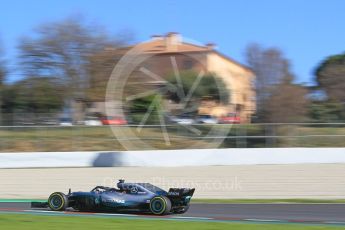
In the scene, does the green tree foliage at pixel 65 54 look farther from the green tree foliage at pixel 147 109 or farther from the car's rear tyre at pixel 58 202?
the car's rear tyre at pixel 58 202

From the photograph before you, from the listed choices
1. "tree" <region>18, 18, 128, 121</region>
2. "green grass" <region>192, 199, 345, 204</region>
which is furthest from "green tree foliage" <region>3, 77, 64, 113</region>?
"green grass" <region>192, 199, 345, 204</region>

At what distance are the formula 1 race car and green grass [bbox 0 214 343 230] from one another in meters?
1.58

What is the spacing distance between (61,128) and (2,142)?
291 cm

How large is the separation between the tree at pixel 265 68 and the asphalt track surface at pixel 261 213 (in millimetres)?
17055

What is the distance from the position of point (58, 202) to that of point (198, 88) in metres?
16.1

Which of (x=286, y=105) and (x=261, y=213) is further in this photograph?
(x=286, y=105)

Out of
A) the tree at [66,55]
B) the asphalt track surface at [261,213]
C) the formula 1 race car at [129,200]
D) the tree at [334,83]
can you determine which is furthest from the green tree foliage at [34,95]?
the formula 1 race car at [129,200]

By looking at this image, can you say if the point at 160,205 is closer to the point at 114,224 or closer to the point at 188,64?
the point at 114,224

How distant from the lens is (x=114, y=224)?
1170 centimetres

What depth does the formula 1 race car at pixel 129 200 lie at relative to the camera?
564 inches

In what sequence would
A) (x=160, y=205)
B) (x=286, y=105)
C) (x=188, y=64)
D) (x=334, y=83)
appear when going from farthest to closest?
(x=334, y=83), (x=286, y=105), (x=188, y=64), (x=160, y=205)

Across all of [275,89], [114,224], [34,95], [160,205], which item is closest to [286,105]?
[275,89]
